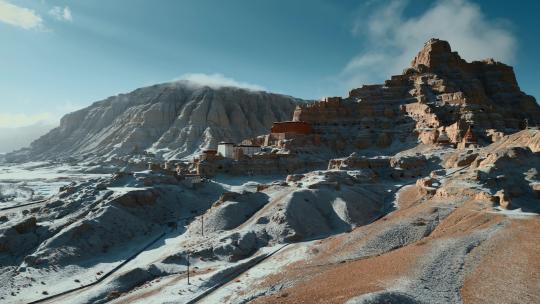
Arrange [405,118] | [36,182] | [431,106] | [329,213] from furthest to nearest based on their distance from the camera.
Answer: [36,182]
[405,118]
[431,106]
[329,213]

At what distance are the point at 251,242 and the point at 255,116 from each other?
420 ft

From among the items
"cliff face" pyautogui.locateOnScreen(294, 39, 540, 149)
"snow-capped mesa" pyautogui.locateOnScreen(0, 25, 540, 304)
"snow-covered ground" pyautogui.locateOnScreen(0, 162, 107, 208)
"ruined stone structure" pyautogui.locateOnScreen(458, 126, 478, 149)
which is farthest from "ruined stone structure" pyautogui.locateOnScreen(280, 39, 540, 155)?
"snow-covered ground" pyautogui.locateOnScreen(0, 162, 107, 208)

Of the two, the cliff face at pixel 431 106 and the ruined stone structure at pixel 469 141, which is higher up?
the cliff face at pixel 431 106

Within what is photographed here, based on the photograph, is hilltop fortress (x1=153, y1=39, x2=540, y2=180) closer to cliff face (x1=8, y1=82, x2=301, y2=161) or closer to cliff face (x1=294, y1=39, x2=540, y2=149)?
cliff face (x1=294, y1=39, x2=540, y2=149)

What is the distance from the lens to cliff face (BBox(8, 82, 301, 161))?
140750mm

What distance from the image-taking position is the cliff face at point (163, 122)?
5541 inches

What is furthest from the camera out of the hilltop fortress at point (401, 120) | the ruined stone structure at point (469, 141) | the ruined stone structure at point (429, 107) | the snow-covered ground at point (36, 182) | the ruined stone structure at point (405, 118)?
the ruined stone structure at point (429, 107)

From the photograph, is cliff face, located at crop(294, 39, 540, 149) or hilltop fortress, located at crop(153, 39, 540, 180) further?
cliff face, located at crop(294, 39, 540, 149)

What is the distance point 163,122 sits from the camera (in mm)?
154500

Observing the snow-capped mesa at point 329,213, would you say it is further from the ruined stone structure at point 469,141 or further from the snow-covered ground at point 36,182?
the snow-covered ground at point 36,182

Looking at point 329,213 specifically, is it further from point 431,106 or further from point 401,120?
point 431,106

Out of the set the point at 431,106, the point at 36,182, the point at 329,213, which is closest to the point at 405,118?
the point at 431,106

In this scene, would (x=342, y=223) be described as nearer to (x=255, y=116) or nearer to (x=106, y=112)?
(x=255, y=116)

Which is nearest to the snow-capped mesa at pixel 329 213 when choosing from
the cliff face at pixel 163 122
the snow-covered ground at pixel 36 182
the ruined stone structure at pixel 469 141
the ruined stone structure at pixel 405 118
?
the ruined stone structure at pixel 405 118
